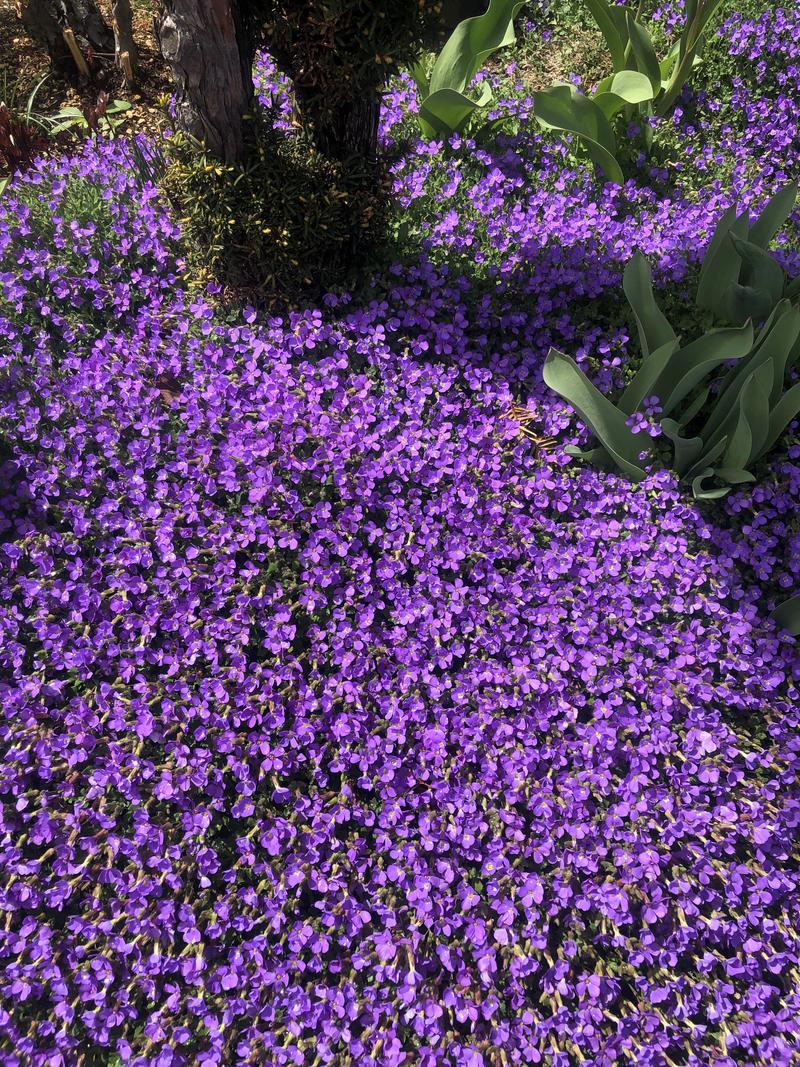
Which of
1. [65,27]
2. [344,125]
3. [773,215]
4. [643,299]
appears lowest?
[643,299]

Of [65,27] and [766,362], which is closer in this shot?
[766,362]

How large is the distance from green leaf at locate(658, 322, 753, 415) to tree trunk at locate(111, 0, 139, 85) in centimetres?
359

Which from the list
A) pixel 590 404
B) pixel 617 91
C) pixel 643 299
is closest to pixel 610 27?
pixel 617 91

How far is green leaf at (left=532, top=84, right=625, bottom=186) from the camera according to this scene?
3031 mm

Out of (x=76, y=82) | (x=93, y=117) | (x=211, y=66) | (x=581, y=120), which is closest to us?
(x=211, y=66)

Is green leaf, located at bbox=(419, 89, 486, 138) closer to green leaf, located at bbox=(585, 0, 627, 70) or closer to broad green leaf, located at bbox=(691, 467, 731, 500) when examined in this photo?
green leaf, located at bbox=(585, 0, 627, 70)

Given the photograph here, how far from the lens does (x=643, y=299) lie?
8.26 feet

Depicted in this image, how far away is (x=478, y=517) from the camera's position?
98.0 inches

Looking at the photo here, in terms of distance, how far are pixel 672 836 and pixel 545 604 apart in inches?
29.6

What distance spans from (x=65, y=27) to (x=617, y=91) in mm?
3150

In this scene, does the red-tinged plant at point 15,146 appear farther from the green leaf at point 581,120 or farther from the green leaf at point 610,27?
the green leaf at point 610,27

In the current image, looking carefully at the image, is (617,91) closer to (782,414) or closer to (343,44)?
(343,44)

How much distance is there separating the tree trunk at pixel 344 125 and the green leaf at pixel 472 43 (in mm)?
892

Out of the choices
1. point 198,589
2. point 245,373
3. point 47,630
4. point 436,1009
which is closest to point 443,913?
point 436,1009
